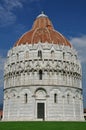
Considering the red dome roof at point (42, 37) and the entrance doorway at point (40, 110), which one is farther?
the red dome roof at point (42, 37)

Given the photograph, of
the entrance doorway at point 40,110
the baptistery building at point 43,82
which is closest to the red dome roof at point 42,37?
the baptistery building at point 43,82

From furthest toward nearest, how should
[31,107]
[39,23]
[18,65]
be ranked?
[39,23] < [18,65] < [31,107]

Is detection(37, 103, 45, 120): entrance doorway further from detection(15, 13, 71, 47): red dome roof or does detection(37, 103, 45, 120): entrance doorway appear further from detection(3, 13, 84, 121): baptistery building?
detection(15, 13, 71, 47): red dome roof

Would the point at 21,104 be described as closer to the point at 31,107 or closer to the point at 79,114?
the point at 31,107

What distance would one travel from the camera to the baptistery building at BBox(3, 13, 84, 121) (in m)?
49.0

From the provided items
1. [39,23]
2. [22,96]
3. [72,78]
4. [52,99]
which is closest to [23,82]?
[22,96]

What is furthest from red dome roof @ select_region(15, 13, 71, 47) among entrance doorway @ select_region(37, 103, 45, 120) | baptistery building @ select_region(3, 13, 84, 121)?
entrance doorway @ select_region(37, 103, 45, 120)

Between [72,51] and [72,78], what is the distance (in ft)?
21.9

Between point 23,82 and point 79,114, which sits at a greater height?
point 23,82

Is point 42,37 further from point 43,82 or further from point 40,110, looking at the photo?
point 40,110

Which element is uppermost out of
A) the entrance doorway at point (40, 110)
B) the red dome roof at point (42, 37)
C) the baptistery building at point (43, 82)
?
the red dome roof at point (42, 37)

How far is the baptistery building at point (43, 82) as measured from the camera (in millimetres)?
48969

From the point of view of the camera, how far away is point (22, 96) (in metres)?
50.2

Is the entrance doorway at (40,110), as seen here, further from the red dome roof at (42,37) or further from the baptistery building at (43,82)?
the red dome roof at (42,37)
